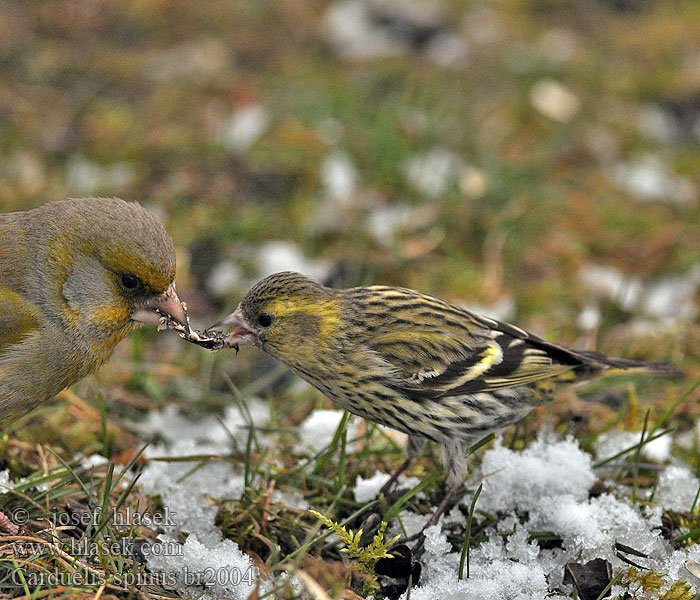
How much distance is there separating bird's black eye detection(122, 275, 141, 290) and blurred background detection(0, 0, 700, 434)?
3.99ft

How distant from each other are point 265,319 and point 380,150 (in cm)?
314

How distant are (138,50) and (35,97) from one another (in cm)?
130

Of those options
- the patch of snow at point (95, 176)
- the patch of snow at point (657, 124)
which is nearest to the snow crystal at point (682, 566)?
the patch of snow at point (95, 176)

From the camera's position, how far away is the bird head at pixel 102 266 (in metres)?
3.57

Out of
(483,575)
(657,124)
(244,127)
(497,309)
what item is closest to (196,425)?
(483,575)

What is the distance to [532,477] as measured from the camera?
12.5ft

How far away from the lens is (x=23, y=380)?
11.3 feet

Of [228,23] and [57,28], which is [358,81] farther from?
[57,28]

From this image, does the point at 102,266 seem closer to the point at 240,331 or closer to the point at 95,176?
the point at 240,331

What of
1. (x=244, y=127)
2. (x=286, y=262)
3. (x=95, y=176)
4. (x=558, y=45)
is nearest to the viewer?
(x=286, y=262)

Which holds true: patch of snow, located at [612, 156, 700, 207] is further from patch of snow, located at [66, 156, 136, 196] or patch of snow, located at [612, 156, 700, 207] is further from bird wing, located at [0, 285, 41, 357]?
bird wing, located at [0, 285, 41, 357]

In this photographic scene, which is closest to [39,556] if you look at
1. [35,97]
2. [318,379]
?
[318,379]

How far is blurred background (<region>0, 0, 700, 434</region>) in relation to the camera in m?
5.81

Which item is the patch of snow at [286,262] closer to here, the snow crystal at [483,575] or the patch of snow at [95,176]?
the patch of snow at [95,176]
